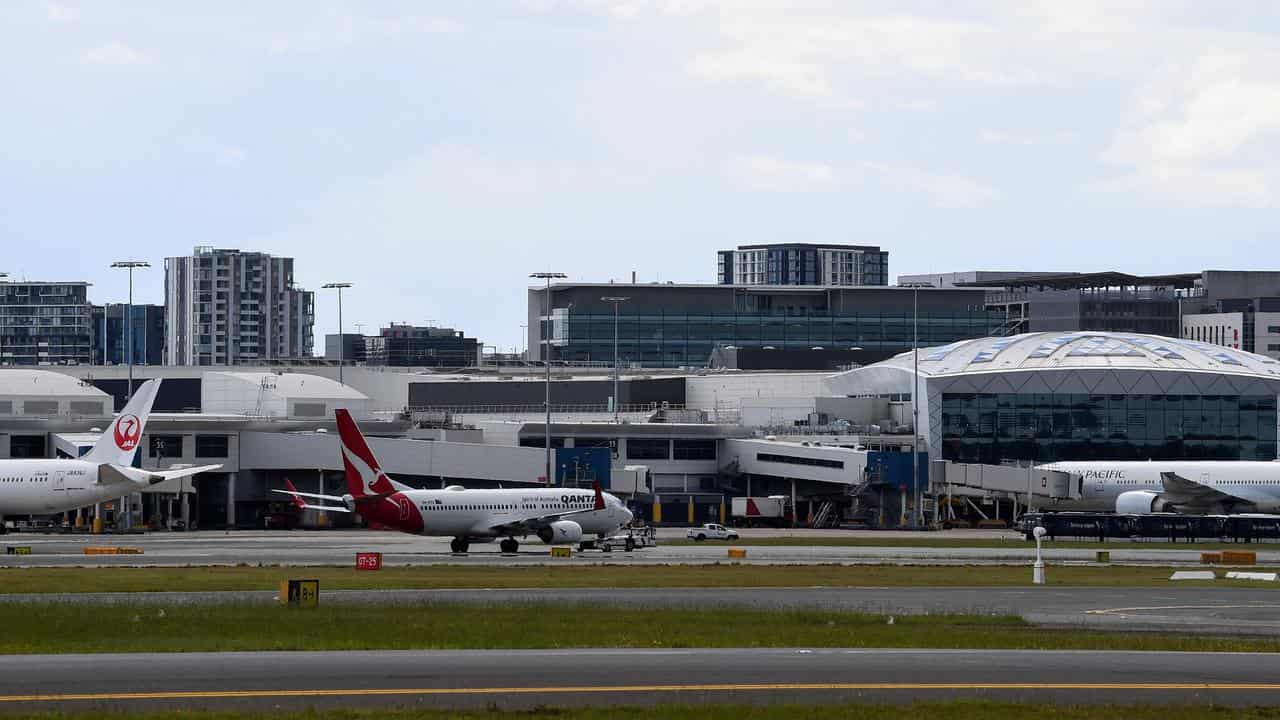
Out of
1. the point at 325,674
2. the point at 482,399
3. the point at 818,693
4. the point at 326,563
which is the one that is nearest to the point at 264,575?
the point at 326,563

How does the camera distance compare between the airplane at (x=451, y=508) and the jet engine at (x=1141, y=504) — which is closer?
the airplane at (x=451, y=508)

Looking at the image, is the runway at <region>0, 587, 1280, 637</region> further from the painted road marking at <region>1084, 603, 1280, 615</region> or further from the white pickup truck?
the white pickup truck

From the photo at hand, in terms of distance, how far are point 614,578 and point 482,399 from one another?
123m

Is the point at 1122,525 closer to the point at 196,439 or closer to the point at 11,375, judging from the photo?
the point at 196,439

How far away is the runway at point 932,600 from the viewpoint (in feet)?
163

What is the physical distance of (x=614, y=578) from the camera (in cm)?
6862

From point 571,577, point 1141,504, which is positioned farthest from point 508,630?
point 1141,504

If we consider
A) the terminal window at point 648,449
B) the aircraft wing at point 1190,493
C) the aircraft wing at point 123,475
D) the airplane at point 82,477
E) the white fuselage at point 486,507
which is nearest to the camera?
the white fuselage at point 486,507

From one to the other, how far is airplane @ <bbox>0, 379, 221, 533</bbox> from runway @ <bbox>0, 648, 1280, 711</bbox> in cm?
6201

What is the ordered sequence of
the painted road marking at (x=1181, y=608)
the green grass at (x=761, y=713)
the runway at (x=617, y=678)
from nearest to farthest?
the green grass at (x=761, y=713) < the runway at (x=617, y=678) < the painted road marking at (x=1181, y=608)

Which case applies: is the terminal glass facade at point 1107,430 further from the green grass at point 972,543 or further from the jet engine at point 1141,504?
the green grass at point 972,543

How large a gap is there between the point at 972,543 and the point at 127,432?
47.4 meters

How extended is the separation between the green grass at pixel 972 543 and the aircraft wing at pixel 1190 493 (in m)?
11.8

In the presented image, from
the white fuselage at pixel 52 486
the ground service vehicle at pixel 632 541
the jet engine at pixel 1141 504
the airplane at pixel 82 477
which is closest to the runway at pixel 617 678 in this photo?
the ground service vehicle at pixel 632 541
